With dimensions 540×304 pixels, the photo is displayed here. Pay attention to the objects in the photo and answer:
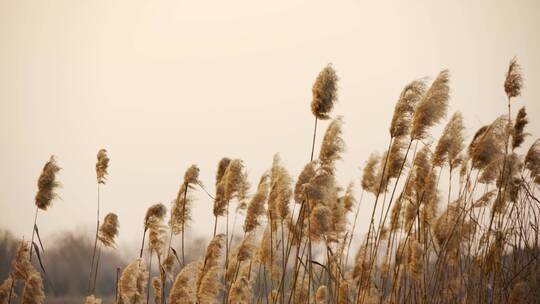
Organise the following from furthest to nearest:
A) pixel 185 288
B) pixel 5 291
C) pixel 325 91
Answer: pixel 5 291
pixel 325 91
pixel 185 288

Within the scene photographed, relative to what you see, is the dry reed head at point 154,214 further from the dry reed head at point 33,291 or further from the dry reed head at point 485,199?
the dry reed head at point 485,199

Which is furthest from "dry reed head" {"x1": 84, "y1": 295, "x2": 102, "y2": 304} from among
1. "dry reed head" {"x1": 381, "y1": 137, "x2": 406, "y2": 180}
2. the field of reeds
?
"dry reed head" {"x1": 381, "y1": 137, "x2": 406, "y2": 180}

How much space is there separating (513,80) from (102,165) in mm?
4225

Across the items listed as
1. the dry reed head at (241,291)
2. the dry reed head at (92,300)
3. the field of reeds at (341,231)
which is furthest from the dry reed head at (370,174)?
the dry reed head at (92,300)

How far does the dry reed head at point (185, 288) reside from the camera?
3.80 m

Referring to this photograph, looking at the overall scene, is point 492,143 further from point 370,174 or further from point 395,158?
point 370,174

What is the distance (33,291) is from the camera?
187 inches

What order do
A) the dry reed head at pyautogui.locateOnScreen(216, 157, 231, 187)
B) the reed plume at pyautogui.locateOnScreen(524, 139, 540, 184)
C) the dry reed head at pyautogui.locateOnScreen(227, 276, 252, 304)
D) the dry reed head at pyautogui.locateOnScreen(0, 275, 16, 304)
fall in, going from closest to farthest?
the dry reed head at pyautogui.locateOnScreen(227, 276, 252, 304) < the dry reed head at pyautogui.locateOnScreen(0, 275, 16, 304) < the dry reed head at pyautogui.locateOnScreen(216, 157, 231, 187) < the reed plume at pyautogui.locateOnScreen(524, 139, 540, 184)

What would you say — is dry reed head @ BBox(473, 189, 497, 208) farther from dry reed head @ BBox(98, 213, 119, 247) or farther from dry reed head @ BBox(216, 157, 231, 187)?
dry reed head @ BBox(98, 213, 119, 247)

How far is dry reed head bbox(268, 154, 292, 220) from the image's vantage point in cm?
443

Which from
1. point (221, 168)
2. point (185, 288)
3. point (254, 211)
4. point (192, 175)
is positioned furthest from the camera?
point (221, 168)

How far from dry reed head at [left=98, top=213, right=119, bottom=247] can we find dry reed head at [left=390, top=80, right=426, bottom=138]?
2785mm

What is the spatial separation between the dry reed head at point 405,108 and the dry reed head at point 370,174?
1.99 m

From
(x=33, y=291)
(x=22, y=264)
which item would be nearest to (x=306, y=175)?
(x=33, y=291)
